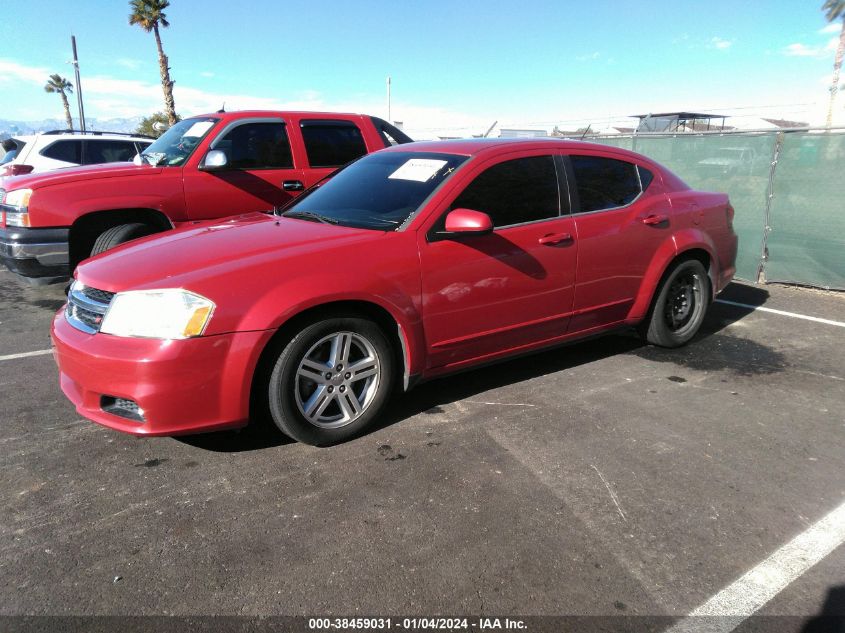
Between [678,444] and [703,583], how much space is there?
3.76ft

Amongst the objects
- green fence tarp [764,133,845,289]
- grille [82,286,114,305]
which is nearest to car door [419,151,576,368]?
grille [82,286,114,305]

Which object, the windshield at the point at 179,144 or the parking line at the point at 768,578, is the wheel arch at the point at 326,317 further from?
the windshield at the point at 179,144

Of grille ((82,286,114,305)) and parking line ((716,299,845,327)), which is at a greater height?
grille ((82,286,114,305))

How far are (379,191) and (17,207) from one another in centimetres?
376

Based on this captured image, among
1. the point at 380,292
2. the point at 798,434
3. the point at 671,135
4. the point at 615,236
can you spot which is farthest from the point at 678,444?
the point at 671,135

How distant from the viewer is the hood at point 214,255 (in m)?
2.95

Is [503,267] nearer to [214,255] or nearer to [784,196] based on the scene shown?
[214,255]

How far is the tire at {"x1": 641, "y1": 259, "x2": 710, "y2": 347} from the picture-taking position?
4.78 meters

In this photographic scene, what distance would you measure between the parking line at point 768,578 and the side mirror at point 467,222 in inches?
81.0

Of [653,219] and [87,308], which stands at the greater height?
[653,219]

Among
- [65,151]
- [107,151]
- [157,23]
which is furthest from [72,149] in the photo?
[157,23]

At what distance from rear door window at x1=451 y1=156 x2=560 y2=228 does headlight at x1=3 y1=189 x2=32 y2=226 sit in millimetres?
4169

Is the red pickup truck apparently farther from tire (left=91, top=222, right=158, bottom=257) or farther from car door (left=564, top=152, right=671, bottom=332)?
car door (left=564, top=152, right=671, bottom=332)

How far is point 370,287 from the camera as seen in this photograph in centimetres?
321
